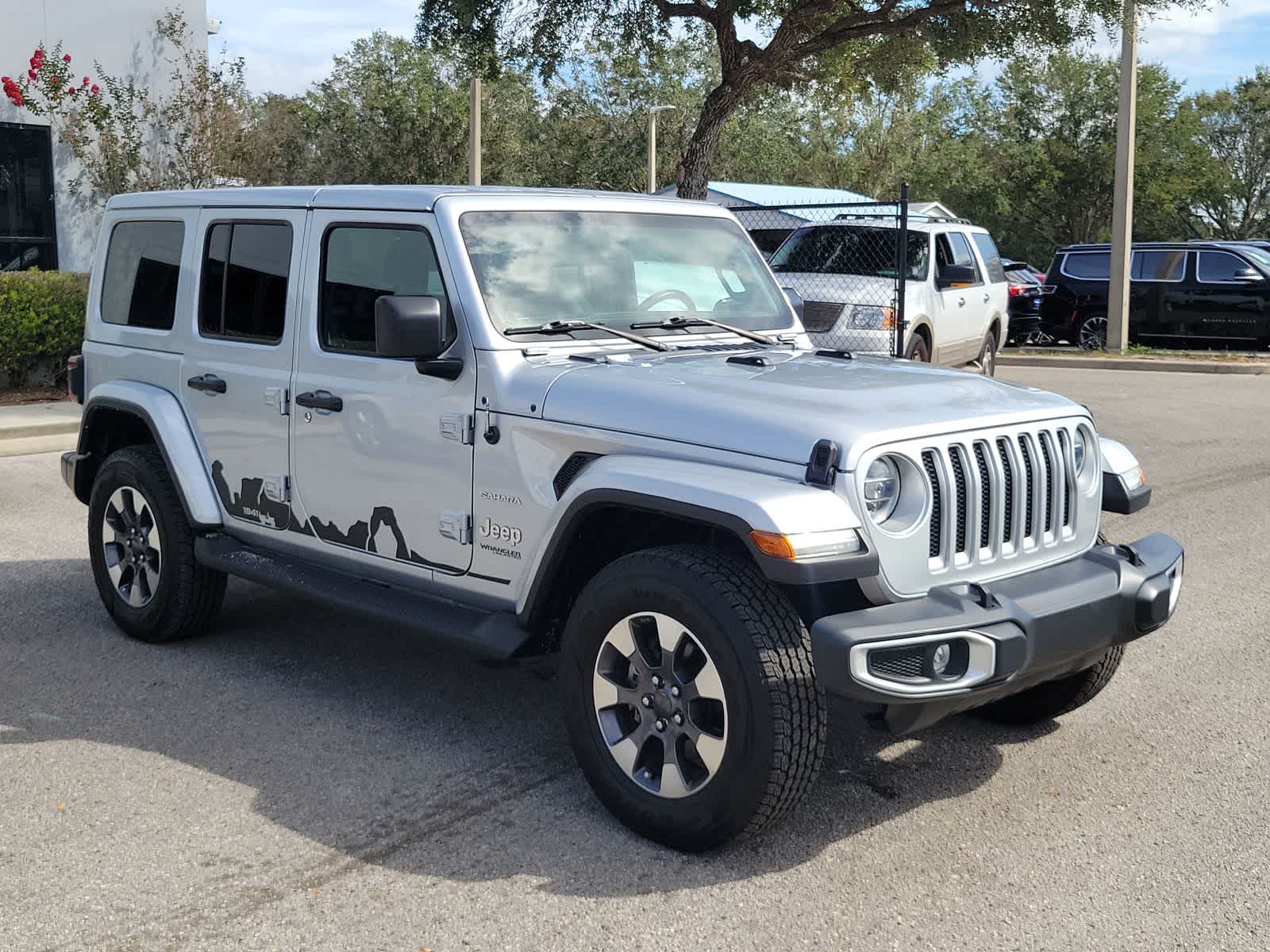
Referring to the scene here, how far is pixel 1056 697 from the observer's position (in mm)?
4812

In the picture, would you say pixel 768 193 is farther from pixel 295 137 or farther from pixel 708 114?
pixel 295 137

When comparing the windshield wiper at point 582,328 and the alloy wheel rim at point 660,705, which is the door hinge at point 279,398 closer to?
the windshield wiper at point 582,328

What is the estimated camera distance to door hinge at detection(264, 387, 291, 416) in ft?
17.0

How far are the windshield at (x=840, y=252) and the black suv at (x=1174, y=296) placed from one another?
9623 millimetres

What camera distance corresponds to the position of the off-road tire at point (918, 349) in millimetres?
13742

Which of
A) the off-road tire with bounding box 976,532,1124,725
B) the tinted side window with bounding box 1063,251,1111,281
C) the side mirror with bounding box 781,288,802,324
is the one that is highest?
the tinted side window with bounding box 1063,251,1111,281

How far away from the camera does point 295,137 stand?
133ft

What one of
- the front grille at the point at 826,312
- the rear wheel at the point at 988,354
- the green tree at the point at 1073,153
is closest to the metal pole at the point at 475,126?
the rear wheel at the point at 988,354

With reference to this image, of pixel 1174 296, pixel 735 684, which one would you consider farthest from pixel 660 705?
pixel 1174 296

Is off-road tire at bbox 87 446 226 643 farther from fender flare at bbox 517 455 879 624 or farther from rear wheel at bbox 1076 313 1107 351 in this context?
rear wheel at bbox 1076 313 1107 351

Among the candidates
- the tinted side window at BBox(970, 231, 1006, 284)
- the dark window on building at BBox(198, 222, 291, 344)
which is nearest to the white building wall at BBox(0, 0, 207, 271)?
the tinted side window at BBox(970, 231, 1006, 284)

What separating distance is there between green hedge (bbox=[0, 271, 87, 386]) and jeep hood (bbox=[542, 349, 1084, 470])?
11.0 m

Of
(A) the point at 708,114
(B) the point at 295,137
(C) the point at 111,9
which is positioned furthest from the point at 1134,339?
(B) the point at 295,137

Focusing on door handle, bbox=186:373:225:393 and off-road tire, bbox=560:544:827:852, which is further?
door handle, bbox=186:373:225:393
